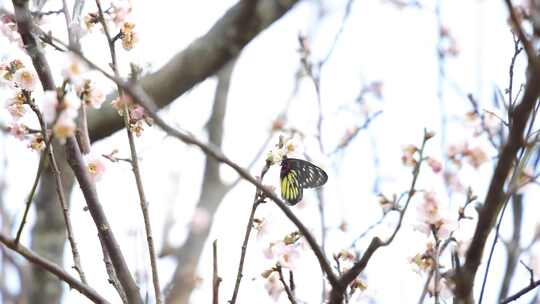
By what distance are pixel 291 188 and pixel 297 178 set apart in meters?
0.03

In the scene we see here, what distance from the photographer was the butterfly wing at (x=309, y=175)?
1.48m

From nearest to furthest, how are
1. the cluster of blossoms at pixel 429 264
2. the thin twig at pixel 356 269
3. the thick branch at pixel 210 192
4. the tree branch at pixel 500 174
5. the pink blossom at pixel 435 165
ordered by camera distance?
the tree branch at pixel 500 174, the thin twig at pixel 356 269, the cluster of blossoms at pixel 429 264, the pink blossom at pixel 435 165, the thick branch at pixel 210 192

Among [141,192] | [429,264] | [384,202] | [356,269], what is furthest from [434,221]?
[141,192]

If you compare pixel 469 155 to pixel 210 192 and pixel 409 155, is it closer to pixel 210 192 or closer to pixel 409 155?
pixel 409 155

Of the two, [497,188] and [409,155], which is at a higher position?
[409,155]

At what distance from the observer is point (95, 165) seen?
1.39m

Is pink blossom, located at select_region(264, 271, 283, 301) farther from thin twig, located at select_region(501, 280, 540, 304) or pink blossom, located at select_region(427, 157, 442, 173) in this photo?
pink blossom, located at select_region(427, 157, 442, 173)

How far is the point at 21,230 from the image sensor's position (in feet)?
3.42

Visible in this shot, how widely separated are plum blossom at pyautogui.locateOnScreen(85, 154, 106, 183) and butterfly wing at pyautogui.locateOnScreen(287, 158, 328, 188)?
0.41 m

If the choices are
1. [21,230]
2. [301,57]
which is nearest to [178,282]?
[301,57]

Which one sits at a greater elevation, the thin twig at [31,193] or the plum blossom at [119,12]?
the plum blossom at [119,12]

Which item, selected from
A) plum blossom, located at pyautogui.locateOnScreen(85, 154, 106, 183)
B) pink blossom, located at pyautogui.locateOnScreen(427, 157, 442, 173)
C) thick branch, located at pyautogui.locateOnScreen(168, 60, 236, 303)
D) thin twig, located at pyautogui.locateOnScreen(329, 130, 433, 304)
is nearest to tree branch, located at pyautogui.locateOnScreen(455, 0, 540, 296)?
thin twig, located at pyautogui.locateOnScreen(329, 130, 433, 304)

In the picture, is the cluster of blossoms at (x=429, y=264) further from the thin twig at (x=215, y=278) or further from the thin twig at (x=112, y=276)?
the thin twig at (x=112, y=276)

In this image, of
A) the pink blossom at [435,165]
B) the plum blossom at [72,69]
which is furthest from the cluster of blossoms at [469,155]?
the plum blossom at [72,69]
